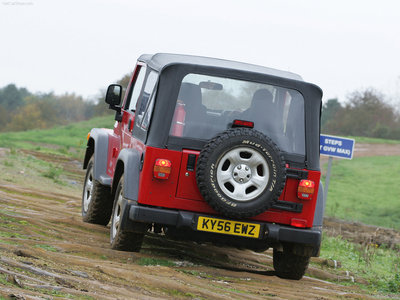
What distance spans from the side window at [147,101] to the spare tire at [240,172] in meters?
0.91

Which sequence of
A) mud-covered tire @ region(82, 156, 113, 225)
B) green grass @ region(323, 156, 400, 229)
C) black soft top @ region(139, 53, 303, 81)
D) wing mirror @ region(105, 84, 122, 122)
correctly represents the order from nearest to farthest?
1. black soft top @ region(139, 53, 303, 81)
2. wing mirror @ region(105, 84, 122, 122)
3. mud-covered tire @ region(82, 156, 113, 225)
4. green grass @ region(323, 156, 400, 229)

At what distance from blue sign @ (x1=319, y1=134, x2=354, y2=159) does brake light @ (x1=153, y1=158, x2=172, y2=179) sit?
7.35 meters

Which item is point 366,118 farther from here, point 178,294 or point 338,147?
point 178,294

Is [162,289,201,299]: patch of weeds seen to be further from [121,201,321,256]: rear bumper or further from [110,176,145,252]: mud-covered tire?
[110,176,145,252]: mud-covered tire

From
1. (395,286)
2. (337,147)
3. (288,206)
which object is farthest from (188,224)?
(337,147)

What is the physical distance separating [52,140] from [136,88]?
3156 centimetres

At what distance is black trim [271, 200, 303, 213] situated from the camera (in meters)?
7.39

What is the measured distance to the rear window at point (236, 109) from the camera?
287 inches

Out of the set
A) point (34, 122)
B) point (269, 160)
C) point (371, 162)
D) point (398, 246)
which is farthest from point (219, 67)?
point (34, 122)

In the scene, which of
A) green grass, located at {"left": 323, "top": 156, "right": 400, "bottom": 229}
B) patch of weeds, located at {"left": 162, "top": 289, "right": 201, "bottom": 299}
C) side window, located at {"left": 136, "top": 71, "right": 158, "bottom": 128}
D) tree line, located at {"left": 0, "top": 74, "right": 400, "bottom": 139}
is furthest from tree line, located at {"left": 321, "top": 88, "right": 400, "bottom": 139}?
patch of weeds, located at {"left": 162, "top": 289, "right": 201, "bottom": 299}

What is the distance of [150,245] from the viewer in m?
8.80

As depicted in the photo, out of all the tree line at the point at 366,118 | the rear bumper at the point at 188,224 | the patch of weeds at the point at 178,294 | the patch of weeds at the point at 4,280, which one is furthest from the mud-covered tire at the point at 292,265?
the tree line at the point at 366,118

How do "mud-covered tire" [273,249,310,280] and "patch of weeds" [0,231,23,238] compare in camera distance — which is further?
"mud-covered tire" [273,249,310,280]

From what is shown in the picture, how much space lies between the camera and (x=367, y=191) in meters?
31.8
